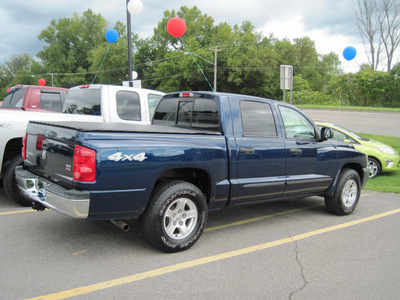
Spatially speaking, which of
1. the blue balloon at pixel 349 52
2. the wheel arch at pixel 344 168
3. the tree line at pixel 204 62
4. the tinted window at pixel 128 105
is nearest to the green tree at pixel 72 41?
the tree line at pixel 204 62

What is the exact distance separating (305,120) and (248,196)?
5.80 ft

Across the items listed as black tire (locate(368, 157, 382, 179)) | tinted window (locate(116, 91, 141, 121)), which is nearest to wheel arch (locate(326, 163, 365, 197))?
black tire (locate(368, 157, 382, 179))

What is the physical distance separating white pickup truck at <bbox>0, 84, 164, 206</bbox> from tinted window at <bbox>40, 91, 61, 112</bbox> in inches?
53.7

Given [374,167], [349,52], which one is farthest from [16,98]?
[349,52]

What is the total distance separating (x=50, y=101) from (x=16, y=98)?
0.88 metres

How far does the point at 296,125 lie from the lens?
545 centimetres

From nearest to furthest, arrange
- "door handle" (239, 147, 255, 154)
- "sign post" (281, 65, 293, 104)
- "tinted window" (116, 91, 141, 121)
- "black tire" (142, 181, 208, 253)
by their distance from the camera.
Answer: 1. "black tire" (142, 181, 208, 253)
2. "door handle" (239, 147, 255, 154)
3. "tinted window" (116, 91, 141, 121)
4. "sign post" (281, 65, 293, 104)

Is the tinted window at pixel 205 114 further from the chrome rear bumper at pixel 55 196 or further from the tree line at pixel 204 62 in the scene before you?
the tree line at pixel 204 62

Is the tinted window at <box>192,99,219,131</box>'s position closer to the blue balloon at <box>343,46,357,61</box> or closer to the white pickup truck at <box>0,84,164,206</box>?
the white pickup truck at <box>0,84,164,206</box>

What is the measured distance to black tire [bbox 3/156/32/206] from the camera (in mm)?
5410

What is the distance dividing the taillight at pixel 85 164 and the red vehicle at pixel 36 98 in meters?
5.20

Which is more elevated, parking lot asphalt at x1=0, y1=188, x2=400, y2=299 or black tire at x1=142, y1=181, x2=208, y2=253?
black tire at x1=142, y1=181, x2=208, y2=253

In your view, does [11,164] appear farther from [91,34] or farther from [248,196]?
[91,34]

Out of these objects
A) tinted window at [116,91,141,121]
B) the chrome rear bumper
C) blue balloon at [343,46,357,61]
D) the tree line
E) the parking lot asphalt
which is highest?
the tree line
